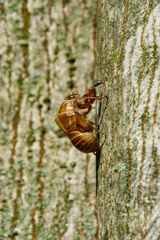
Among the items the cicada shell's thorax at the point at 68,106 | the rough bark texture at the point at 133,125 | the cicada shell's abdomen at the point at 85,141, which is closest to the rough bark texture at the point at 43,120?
the cicada shell's thorax at the point at 68,106

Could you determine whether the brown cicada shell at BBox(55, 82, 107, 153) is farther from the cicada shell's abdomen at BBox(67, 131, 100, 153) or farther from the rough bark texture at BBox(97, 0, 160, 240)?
the rough bark texture at BBox(97, 0, 160, 240)

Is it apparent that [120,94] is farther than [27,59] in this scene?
No

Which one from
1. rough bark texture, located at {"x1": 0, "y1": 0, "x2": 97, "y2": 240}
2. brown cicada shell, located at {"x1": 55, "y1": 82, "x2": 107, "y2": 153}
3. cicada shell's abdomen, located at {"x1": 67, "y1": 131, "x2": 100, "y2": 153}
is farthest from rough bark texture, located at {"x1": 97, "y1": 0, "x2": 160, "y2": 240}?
rough bark texture, located at {"x1": 0, "y1": 0, "x2": 97, "y2": 240}

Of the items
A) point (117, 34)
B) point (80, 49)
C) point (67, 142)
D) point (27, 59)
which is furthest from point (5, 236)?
point (117, 34)

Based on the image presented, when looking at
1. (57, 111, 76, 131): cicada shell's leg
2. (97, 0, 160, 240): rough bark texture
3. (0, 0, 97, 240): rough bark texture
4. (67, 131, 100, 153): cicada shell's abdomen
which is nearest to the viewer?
(97, 0, 160, 240): rough bark texture

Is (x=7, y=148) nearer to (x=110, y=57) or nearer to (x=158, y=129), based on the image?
(x=110, y=57)

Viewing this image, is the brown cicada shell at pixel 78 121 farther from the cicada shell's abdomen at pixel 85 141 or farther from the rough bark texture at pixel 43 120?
the rough bark texture at pixel 43 120
